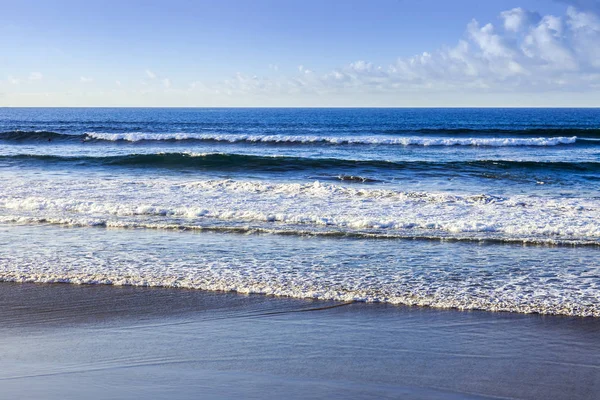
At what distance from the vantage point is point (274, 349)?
5.50 meters

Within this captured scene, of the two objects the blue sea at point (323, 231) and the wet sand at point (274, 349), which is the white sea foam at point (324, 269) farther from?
the wet sand at point (274, 349)

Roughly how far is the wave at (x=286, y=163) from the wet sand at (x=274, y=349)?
16.5 m

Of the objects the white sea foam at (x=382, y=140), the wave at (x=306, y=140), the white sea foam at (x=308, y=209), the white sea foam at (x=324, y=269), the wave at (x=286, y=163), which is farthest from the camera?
the wave at (x=306, y=140)

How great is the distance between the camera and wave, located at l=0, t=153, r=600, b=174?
76.6ft

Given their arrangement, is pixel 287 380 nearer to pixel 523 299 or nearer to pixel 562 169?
pixel 523 299

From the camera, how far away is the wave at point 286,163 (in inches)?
920

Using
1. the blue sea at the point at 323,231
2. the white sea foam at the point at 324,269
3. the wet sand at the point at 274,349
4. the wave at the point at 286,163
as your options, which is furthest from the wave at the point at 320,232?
the wave at the point at 286,163

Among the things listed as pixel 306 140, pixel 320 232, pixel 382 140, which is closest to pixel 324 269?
pixel 320 232

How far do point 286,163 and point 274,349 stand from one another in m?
19.1

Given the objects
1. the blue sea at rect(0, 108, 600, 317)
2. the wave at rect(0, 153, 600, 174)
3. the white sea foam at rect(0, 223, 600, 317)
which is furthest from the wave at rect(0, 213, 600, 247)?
the wave at rect(0, 153, 600, 174)

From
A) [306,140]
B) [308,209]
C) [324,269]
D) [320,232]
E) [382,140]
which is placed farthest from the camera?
[382,140]

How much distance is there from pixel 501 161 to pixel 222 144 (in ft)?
56.0

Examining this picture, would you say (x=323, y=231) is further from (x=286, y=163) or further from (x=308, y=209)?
(x=286, y=163)

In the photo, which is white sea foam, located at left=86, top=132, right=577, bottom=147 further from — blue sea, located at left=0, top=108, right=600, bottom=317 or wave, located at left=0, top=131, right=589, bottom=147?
blue sea, located at left=0, top=108, right=600, bottom=317
